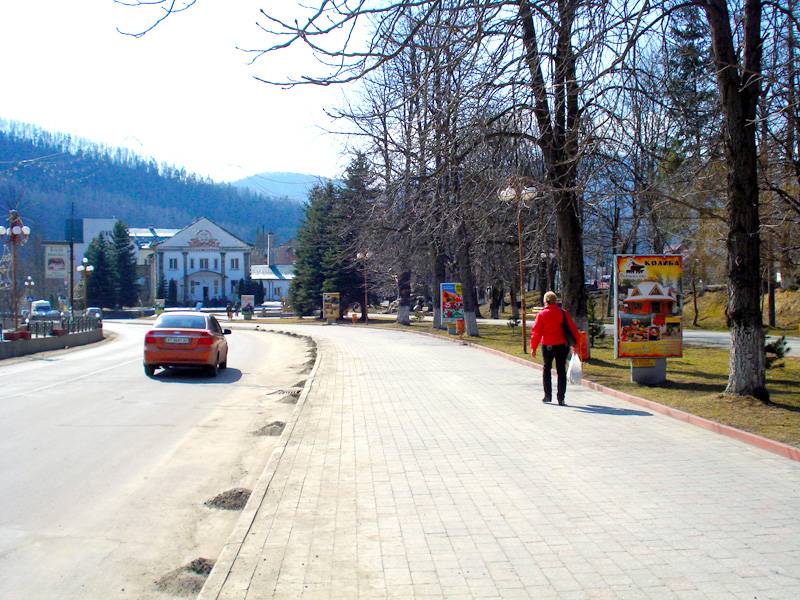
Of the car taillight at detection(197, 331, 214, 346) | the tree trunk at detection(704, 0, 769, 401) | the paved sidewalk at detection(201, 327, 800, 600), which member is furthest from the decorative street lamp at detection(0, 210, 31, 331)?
the tree trunk at detection(704, 0, 769, 401)

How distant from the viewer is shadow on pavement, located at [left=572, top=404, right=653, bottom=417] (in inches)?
428

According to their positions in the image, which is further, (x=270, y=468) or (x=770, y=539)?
(x=270, y=468)

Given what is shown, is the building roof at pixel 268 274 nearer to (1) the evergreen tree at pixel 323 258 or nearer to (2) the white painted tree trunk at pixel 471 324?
(1) the evergreen tree at pixel 323 258

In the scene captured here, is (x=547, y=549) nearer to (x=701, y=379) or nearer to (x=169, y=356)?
(x=701, y=379)

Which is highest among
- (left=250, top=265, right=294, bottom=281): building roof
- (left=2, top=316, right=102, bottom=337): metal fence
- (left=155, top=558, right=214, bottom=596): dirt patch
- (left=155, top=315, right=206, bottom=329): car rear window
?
(left=250, top=265, right=294, bottom=281): building roof

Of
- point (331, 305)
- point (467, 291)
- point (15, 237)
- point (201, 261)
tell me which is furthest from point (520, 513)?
point (201, 261)

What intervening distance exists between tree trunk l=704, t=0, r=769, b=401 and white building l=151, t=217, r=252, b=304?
100 m

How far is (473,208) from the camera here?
16.4 metres

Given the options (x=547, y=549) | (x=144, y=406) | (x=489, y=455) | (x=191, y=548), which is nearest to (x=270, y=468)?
(x=191, y=548)

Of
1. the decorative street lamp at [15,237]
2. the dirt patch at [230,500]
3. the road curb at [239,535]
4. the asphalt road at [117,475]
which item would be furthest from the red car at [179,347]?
the decorative street lamp at [15,237]

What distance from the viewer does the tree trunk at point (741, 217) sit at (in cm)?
1079

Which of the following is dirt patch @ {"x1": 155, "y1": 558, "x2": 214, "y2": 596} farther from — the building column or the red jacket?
the building column

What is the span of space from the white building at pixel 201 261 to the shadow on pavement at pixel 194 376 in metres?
88.6

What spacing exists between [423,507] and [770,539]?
2.61m
